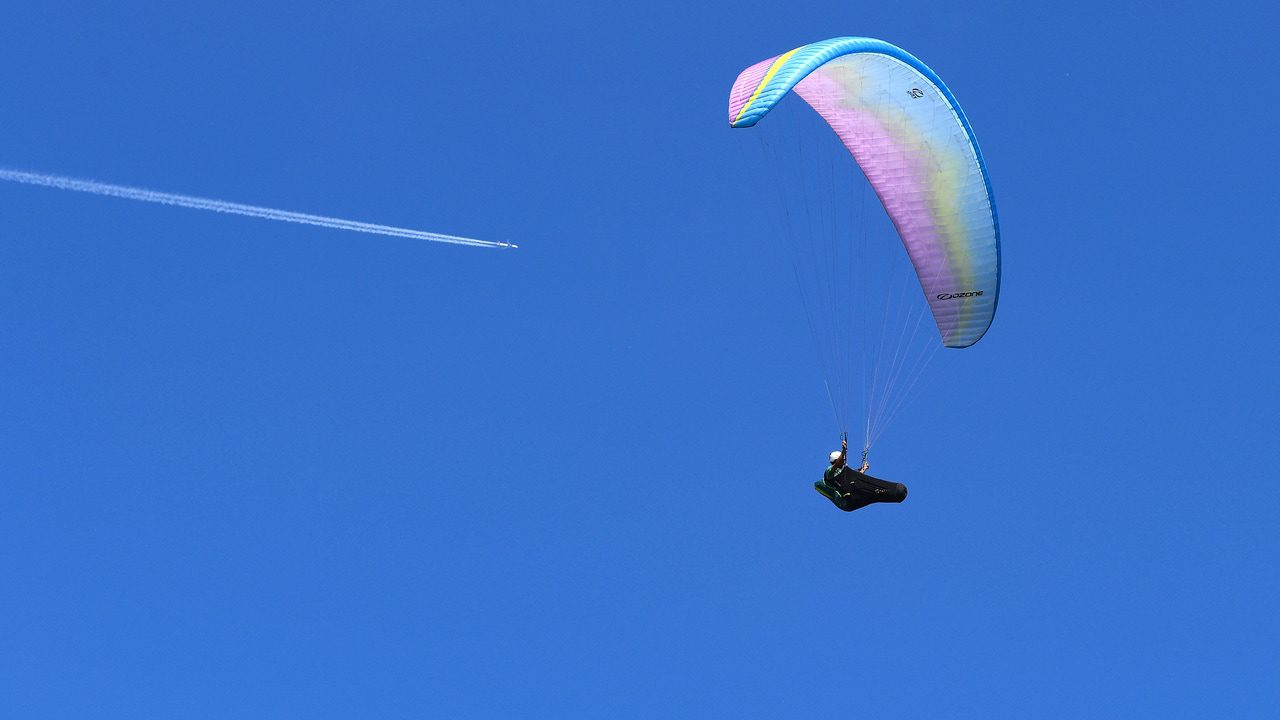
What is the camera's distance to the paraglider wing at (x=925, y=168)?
35812mm

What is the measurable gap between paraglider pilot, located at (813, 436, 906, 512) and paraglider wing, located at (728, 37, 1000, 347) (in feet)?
15.8

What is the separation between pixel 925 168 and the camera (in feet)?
122

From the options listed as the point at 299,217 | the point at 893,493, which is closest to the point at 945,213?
the point at 893,493

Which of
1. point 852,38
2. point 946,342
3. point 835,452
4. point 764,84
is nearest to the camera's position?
point 764,84

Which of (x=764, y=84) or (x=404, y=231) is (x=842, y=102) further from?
(x=404, y=231)

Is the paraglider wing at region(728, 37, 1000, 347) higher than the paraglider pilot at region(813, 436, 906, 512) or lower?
higher

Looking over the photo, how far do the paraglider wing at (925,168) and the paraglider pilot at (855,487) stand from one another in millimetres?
4819

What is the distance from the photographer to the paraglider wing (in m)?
35.8

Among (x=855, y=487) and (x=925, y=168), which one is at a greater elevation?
(x=925, y=168)

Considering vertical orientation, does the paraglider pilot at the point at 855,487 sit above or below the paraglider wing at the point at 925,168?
below

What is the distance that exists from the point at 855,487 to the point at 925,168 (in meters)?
7.59

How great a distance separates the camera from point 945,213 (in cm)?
3728

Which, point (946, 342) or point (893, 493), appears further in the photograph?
point (946, 342)

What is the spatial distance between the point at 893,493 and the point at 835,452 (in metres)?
1.56
